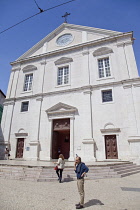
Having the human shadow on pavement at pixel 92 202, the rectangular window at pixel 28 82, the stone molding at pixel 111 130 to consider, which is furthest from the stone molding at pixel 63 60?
the human shadow on pavement at pixel 92 202

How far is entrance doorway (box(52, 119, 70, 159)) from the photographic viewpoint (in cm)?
1563

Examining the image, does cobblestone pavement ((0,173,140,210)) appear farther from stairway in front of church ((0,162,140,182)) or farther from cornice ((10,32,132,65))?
cornice ((10,32,132,65))

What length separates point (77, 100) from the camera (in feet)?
52.4

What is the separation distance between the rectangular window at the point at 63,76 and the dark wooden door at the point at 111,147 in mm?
8559

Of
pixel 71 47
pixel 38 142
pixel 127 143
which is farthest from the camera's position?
pixel 71 47

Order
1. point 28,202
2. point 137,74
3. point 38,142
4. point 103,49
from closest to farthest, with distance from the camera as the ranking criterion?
1. point 28,202
2. point 137,74
3. point 38,142
4. point 103,49

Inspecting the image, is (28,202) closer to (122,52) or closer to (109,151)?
(109,151)

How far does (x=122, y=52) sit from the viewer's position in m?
15.9

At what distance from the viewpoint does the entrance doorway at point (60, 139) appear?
15630 millimetres

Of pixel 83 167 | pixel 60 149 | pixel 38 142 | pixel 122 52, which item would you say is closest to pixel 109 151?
pixel 60 149

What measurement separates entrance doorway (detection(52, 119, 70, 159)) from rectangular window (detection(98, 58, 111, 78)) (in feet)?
22.7

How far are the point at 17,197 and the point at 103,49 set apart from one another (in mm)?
16994

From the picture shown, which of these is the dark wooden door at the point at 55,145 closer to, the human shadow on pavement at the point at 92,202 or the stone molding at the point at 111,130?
the stone molding at the point at 111,130

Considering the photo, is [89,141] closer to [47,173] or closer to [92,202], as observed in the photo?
[47,173]
